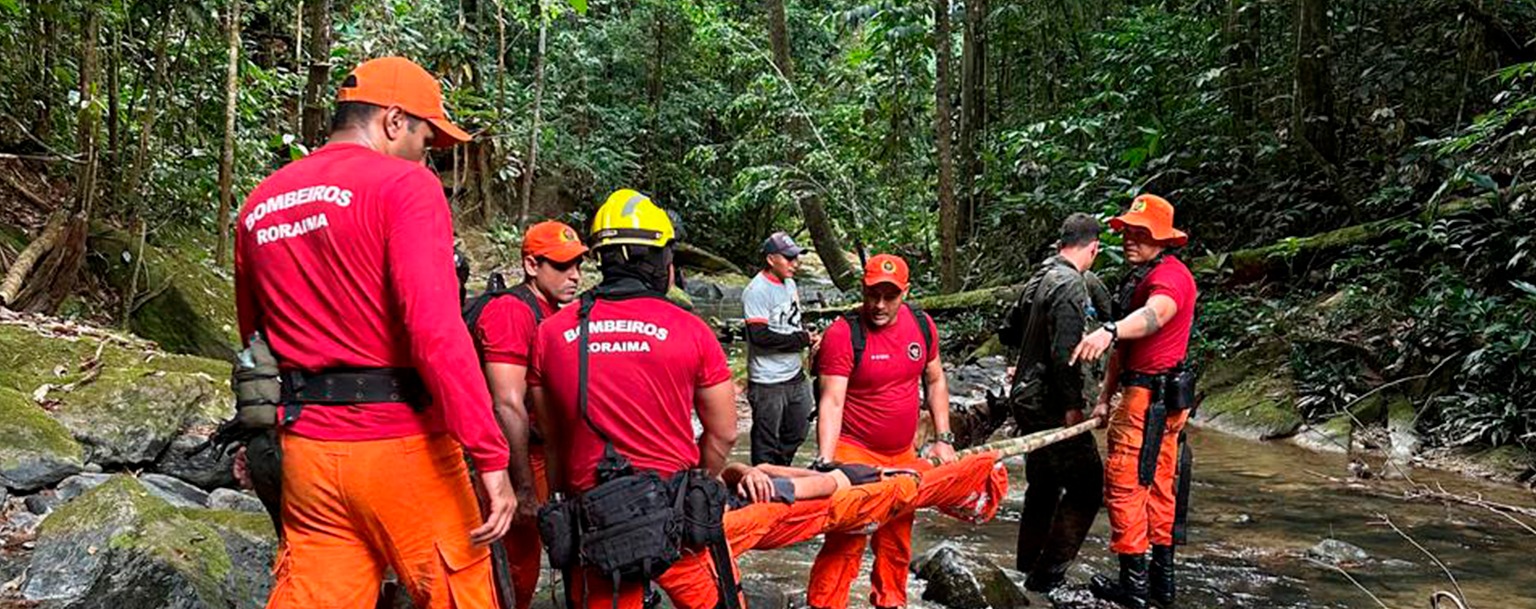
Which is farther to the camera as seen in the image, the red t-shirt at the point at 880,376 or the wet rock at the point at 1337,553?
the wet rock at the point at 1337,553

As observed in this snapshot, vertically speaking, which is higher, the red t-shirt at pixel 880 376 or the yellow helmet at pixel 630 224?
the yellow helmet at pixel 630 224

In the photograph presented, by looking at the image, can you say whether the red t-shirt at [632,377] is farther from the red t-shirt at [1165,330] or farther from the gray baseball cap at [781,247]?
the gray baseball cap at [781,247]

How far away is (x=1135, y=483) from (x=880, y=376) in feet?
4.48

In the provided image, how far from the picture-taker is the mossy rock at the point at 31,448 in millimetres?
5332

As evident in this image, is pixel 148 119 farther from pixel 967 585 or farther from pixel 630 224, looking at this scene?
pixel 967 585

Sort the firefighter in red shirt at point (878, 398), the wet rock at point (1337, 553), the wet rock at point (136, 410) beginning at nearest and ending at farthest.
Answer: the firefighter in red shirt at point (878, 398) < the wet rock at point (1337, 553) < the wet rock at point (136, 410)

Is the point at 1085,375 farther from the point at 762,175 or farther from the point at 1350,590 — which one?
the point at 762,175

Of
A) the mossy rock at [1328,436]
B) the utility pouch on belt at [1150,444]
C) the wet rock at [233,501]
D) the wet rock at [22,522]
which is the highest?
the utility pouch on belt at [1150,444]

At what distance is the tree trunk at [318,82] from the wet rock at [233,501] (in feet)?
13.4

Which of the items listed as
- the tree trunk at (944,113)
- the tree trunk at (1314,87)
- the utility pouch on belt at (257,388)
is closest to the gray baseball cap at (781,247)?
the utility pouch on belt at (257,388)

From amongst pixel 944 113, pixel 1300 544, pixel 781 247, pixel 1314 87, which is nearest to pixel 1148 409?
pixel 1300 544

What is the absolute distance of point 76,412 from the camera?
243 inches

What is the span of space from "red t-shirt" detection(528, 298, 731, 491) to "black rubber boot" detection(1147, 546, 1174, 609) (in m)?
2.94

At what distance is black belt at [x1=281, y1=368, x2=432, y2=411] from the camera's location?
2.78 metres
